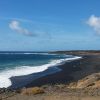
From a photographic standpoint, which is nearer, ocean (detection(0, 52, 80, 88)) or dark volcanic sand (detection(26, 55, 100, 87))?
ocean (detection(0, 52, 80, 88))

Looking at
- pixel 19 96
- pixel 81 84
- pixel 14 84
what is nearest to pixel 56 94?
pixel 19 96

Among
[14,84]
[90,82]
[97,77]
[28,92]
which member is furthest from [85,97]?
[14,84]

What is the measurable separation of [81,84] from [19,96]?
8607mm

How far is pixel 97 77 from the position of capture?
26.1 m

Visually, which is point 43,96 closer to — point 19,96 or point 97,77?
point 19,96

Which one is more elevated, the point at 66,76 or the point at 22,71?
the point at 22,71

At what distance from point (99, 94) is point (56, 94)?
239 centimetres

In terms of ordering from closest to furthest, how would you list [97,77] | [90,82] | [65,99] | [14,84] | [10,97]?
[65,99] → [10,97] → [90,82] → [97,77] → [14,84]

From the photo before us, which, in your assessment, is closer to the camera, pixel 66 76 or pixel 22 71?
pixel 66 76

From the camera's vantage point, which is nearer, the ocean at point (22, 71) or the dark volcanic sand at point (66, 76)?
the ocean at point (22, 71)

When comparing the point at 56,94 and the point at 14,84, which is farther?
the point at 14,84

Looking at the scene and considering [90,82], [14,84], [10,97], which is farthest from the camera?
[14,84]

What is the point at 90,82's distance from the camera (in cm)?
2419

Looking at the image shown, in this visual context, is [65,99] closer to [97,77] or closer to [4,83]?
[97,77]
